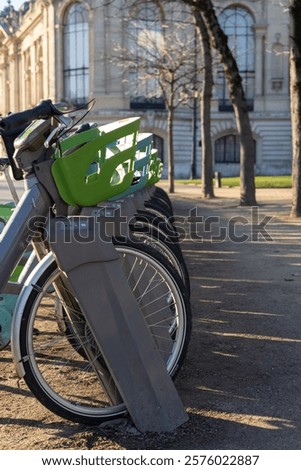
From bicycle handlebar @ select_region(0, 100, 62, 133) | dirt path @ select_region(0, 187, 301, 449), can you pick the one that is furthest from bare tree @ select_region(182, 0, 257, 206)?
bicycle handlebar @ select_region(0, 100, 62, 133)

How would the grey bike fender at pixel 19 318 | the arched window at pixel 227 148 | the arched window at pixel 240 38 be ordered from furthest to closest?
1. the arched window at pixel 227 148
2. the arched window at pixel 240 38
3. the grey bike fender at pixel 19 318

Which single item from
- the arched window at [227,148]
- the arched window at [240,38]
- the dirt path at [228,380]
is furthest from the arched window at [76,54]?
the dirt path at [228,380]

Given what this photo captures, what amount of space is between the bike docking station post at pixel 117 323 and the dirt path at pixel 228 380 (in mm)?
133

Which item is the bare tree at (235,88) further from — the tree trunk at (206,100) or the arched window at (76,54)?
the arched window at (76,54)

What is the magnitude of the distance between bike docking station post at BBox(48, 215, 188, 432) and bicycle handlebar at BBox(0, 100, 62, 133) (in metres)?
0.51

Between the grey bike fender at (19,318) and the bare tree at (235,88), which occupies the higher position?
the bare tree at (235,88)

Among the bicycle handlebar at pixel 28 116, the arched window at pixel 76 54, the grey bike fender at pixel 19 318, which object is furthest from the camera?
the arched window at pixel 76 54

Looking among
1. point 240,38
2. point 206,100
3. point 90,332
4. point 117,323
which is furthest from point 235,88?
point 240,38

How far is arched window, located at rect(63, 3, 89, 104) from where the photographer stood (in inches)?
2105

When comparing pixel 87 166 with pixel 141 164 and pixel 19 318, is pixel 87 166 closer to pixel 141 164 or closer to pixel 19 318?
pixel 19 318

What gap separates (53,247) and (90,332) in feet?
1.72

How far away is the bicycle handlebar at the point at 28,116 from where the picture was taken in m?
3.27

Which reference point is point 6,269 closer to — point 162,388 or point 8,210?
point 162,388

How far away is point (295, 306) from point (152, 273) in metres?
2.74
